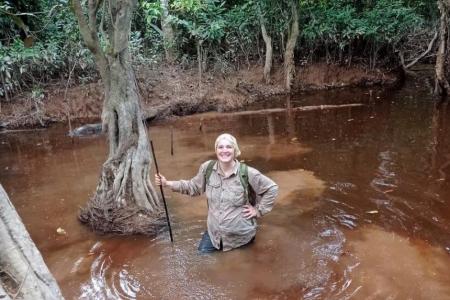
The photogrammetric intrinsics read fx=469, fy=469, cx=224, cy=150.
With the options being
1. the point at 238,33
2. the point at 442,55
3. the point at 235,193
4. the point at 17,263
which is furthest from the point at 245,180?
the point at 238,33

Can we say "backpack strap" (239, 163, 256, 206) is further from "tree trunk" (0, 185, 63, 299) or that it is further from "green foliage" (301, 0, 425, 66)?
"green foliage" (301, 0, 425, 66)

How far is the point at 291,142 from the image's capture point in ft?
28.8

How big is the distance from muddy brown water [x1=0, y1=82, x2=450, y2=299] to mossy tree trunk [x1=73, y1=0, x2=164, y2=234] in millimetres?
235

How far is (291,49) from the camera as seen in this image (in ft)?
43.4

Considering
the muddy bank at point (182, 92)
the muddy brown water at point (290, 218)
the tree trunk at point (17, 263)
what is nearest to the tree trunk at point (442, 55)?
the muddy brown water at point (290, 218)

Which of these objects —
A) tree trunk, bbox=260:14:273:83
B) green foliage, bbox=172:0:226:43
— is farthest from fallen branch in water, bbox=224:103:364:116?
green foliage, bbox=172:0:226:43

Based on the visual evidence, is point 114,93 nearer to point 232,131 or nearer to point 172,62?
point 232,131

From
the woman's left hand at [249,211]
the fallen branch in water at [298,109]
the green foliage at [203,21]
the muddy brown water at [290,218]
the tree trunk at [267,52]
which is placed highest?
the green foliage at [203,21]

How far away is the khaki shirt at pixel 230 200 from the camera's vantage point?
4.31 meters

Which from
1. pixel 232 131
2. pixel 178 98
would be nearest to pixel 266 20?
pixel 178 98

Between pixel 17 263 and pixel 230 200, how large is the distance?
272 centimetres

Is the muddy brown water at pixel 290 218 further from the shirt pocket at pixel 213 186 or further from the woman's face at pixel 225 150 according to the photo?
the woman's face at pixel 225 150

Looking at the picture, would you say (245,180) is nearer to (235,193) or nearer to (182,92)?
(235,193)

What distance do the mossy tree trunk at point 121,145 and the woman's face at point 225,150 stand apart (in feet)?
5.09
